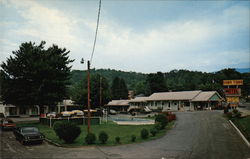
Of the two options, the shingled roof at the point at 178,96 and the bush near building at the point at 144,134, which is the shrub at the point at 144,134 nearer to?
the bush near building at the point at 144,134

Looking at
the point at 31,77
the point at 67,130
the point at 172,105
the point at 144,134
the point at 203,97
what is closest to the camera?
the point at 67,130

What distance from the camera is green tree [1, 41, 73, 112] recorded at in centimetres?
3528

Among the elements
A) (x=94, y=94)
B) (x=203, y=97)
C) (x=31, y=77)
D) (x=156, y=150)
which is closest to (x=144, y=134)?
(x=156, y=150)

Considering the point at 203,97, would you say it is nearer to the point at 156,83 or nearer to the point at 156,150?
the point at 156,150

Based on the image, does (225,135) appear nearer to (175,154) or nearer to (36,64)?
(175,154)

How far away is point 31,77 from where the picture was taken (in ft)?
117

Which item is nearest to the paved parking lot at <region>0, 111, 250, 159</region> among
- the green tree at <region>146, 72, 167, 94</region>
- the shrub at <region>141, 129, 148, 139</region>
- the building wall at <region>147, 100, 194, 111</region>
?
the shrub at <region>141, 129, 148, 139</region>

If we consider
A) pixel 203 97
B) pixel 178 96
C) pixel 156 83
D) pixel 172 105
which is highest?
pixel 156 83

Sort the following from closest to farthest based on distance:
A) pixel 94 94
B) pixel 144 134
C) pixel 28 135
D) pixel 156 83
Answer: pixel 28 135, pixel 144 134, pixel 94 94, pixel 156 83

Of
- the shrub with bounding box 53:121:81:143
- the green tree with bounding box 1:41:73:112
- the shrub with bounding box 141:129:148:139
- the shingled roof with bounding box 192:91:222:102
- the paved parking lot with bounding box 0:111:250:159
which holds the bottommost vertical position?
the paved parking lot with bounding box 0:111:250:159

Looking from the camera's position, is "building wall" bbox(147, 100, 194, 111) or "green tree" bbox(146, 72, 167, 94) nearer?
"building wall" bbox(147, 100, 194, 111)

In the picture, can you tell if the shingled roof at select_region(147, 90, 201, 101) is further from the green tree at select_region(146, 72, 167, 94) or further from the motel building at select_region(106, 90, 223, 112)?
the green tree at select_region(146, 72, 167, 94)

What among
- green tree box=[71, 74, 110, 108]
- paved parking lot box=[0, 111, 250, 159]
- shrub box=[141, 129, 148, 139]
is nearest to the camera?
paved parking lot box=[0, 111, 250, 159]

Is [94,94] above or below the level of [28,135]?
above
